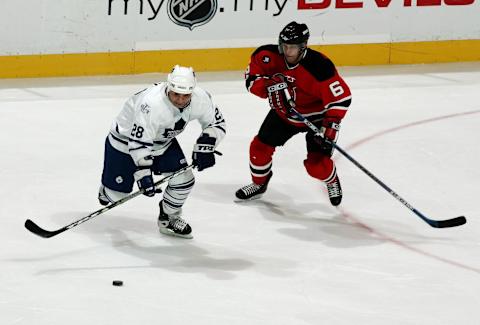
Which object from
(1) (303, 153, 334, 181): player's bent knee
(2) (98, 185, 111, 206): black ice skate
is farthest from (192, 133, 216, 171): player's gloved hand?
(1) (303, 153, 334, 181): player's bent knee

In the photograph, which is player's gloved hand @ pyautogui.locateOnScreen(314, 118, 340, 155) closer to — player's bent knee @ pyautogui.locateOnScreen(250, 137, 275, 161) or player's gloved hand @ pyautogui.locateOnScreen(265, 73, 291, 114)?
player's gloved hand @ pyautogui.locateOnScreen(265, 73, 291, 114)

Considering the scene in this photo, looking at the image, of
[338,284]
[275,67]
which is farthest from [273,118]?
[338,284]

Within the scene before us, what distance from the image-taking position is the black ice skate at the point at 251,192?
554cm

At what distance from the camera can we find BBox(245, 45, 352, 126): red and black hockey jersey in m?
5.12

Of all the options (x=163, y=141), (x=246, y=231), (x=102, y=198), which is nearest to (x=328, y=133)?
(x=246, y=231)

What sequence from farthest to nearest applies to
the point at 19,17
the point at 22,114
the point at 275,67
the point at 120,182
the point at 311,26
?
1. the point at 311,26
2. the point at 19,17
3. the point at 22,114
4. the point at 275,67
5. the point at 120,182

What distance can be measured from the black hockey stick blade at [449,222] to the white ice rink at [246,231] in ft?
0.23

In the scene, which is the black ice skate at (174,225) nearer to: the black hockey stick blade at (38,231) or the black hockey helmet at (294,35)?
the black hockey stick blade at (38,231)

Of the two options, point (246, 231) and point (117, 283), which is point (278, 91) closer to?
point (246, 231)

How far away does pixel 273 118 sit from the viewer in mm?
5426

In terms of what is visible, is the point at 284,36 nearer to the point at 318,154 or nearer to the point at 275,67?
the point at 275,67

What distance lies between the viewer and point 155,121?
4.52 m

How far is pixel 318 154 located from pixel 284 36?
63 centimetres

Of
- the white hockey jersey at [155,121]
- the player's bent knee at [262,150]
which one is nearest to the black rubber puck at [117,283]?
the white hockey jersey at [155,121]
